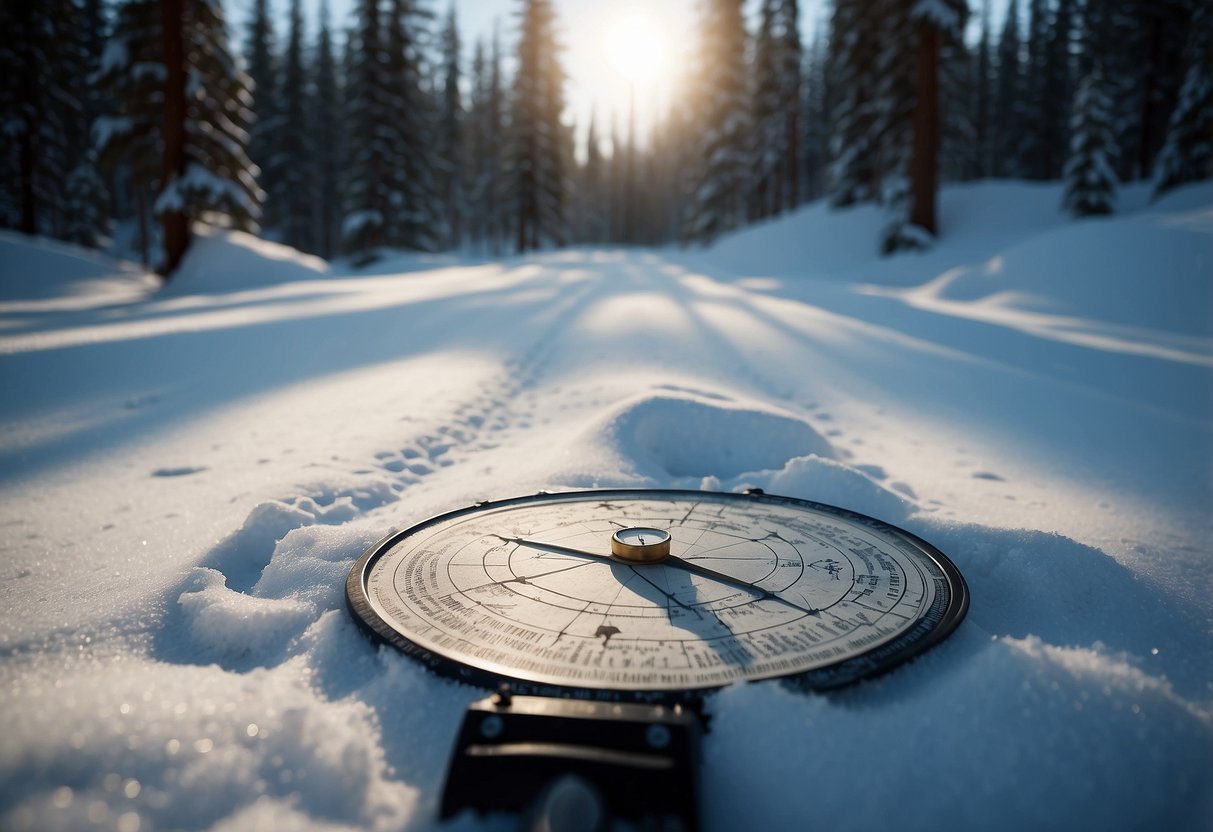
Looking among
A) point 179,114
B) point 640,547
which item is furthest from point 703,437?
point 179,114

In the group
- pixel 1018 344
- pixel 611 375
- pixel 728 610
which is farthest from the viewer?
pixel 1018 344

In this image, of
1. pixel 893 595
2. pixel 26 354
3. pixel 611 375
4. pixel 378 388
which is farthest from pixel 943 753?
pixel 26 354

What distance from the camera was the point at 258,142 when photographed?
3156 cm

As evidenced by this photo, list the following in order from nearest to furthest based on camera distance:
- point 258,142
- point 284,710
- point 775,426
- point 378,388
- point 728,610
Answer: point 284,710 < point 728,610 < point 775,426 < point 378,388 < point 258,142

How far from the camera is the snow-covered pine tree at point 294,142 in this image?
30.5 metres

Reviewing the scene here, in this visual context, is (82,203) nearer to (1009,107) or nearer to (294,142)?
(294,142)

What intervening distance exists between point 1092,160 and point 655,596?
72.7ft

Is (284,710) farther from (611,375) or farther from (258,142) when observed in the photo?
(258,142)

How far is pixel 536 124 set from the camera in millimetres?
29172

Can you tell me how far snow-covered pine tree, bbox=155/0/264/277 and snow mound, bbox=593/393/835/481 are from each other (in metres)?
12.2

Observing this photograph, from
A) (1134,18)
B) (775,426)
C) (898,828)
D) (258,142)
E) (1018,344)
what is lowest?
(898,828)

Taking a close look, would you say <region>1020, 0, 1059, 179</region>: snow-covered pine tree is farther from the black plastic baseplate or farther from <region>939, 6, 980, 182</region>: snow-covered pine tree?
the black plastic baseplate

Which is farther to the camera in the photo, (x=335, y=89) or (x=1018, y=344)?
(x=335, y=89)

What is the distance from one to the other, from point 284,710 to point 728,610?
1.13 m
